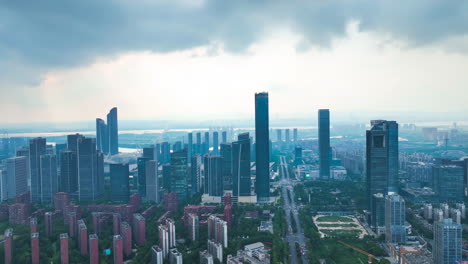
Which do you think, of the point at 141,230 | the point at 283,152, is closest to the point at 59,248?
the point at 141,230

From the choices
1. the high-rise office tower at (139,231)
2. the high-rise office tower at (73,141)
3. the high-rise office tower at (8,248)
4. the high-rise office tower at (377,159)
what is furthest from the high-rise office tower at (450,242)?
the high-rise office tower at (73,141)

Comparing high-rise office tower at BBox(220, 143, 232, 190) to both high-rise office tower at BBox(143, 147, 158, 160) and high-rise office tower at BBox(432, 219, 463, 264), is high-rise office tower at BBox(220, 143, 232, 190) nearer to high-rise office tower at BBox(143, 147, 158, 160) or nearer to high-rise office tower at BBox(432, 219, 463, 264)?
high-rise office tower at BBox(143, 147, 158, 160)

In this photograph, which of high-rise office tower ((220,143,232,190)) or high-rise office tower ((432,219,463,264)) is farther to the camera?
high-rise office tower ((220,143,232,190))

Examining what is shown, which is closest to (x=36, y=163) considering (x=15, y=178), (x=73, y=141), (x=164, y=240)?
(x=15, y=178)

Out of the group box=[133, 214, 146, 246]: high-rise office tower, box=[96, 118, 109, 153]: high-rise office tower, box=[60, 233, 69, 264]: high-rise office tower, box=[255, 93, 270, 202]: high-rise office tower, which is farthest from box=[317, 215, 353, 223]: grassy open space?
box=[96, 118, 109, 153]: high-rise office tower

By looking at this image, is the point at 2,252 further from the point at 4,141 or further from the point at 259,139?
the point at 259,139

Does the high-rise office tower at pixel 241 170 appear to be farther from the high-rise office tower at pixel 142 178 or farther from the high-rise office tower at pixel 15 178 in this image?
the high-rise office tower at pixel 15 178

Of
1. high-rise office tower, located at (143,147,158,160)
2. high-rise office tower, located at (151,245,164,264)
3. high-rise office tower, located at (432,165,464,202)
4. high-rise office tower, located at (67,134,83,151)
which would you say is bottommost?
high-rise office tower, located at (151,245,164,264)
